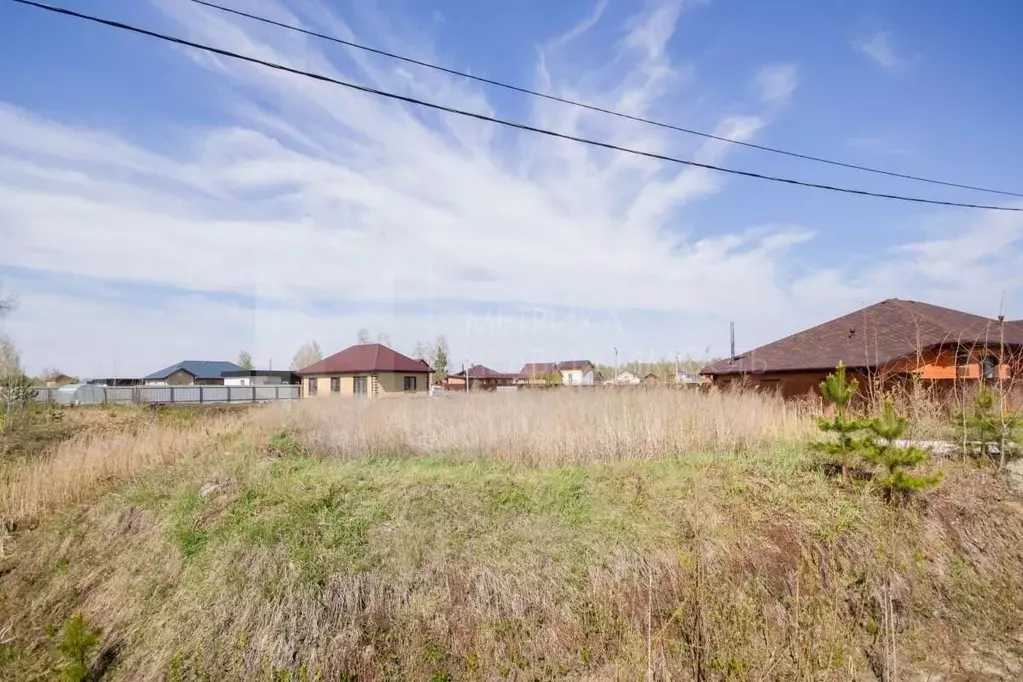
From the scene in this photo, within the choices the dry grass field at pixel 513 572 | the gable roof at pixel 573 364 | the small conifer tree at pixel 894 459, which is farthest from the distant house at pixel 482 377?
the small conifer tree at pixel 894 459

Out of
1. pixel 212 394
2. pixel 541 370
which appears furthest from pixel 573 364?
pixel 212 394

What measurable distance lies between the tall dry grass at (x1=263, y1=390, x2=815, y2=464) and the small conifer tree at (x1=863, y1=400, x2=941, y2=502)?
7.42 ft

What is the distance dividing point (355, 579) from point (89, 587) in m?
3.34

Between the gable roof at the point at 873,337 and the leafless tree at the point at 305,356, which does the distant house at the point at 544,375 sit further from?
the leafless tree at the point at 305,356

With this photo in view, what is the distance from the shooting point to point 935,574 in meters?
5.23

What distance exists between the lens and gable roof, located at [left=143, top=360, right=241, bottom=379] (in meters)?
50.9

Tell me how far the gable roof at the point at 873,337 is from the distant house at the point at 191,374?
52.4 metres

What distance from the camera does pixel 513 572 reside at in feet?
15.5

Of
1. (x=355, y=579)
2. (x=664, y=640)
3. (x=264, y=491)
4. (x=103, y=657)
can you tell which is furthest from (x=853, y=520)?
(x=103, y=657)

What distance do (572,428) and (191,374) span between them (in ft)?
183

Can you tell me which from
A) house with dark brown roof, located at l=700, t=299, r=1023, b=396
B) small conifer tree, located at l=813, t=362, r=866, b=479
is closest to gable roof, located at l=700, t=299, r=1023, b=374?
house with dark brown roof, located at l=700, t=299, r=1023, b=396

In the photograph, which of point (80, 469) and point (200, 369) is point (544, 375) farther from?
point (200, 369)

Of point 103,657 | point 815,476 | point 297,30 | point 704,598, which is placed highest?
point 297,30

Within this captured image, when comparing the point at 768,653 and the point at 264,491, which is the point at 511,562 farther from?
the point at 264,491
